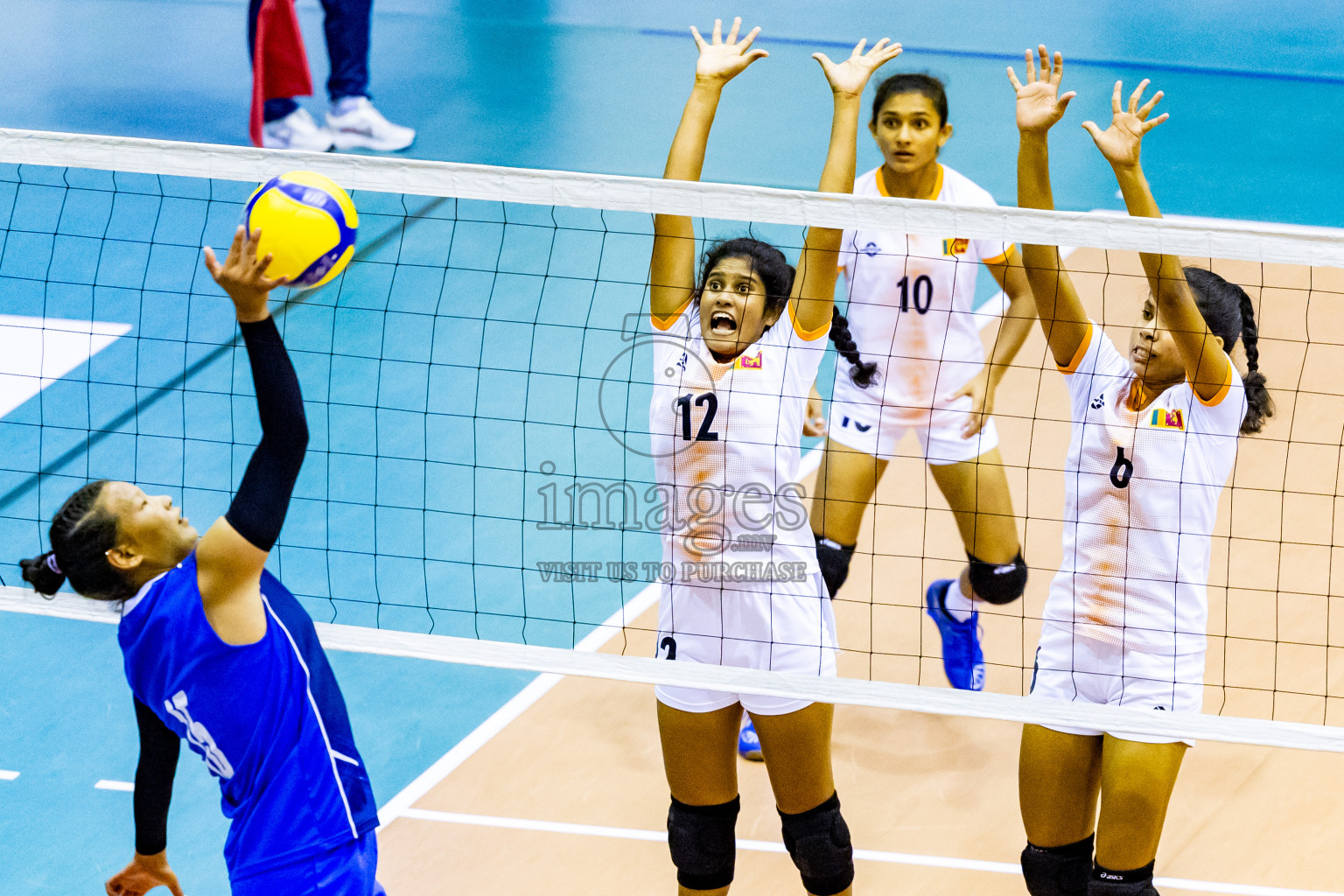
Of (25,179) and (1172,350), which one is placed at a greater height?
(25,179)

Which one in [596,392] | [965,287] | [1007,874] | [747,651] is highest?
[965,287]

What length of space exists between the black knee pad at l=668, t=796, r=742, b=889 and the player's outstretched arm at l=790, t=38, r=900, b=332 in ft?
4.26

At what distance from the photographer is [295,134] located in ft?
31.5

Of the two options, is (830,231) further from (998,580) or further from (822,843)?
(998,580)

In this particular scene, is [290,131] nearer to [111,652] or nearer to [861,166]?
[861,166]

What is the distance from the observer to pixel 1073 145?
32.3 ft

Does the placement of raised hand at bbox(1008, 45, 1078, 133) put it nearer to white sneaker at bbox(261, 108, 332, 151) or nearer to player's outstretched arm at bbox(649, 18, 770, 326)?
player's outstretched arm at bbox(649, 18, 770, 326)

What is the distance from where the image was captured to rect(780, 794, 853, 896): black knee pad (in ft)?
12.1

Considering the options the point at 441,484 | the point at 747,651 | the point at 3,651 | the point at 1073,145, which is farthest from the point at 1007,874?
the point at 1073,145

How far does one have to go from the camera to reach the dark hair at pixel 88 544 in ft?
9.30

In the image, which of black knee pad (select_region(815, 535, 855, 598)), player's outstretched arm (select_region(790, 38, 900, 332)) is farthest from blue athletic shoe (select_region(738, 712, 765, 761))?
player's outstretched arm (select_region(790, 38, 900, 332))

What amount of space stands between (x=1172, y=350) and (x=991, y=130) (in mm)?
6812

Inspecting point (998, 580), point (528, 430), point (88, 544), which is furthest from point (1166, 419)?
point (528, 430)

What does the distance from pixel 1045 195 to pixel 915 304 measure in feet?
4.79
